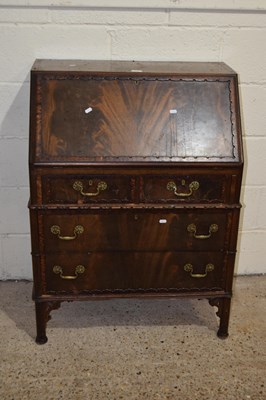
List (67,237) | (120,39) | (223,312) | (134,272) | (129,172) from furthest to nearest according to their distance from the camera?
1. (120,39)
2. (223,312)
3. (134,272)
4. (67,237)
5. (129,172)

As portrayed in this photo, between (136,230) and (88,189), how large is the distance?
33 centimetres

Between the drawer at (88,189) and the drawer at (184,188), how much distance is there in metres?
0.08

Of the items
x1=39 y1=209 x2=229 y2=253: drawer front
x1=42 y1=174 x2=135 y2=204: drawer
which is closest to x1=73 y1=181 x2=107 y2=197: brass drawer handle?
x1=42 y1=174 x2=135 y2=204: drawer

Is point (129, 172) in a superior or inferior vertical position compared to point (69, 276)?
superior

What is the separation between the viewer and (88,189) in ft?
7.72

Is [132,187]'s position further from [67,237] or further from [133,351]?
[133,351]

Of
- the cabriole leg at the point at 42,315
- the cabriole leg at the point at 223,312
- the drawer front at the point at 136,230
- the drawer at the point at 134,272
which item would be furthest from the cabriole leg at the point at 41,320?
the cabriole leg at the point at 223,312

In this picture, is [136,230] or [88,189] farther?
[136,230]

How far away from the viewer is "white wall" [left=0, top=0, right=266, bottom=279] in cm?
276

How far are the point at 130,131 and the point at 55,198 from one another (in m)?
0.49

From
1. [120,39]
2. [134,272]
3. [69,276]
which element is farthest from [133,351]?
[120,39]

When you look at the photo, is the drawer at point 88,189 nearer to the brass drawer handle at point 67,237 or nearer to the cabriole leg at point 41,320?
the brass drawer handle at point 67,237

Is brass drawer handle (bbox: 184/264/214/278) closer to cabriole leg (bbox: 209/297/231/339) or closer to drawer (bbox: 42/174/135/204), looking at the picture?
cabriole leg (bbox: 209/297/231/339)

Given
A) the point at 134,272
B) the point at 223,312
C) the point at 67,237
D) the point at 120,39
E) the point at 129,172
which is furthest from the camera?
the point at 120,39
